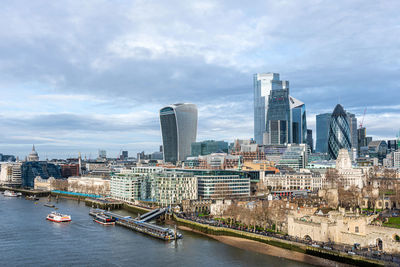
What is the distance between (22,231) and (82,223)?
46.1ft

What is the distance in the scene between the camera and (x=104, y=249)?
6366cm

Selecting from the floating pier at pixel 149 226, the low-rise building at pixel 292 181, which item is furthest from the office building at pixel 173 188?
the low-rise building at pixel 292 181

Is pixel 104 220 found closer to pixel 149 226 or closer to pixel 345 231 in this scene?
pixel 149 226

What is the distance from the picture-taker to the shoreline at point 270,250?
54.9m

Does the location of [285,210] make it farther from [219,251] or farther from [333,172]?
[333,172]

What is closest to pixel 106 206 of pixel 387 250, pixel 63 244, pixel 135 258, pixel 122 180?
pixel 122 180

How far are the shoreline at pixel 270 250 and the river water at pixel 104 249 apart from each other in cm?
132

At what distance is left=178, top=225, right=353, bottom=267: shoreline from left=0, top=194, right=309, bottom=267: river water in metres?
1.32

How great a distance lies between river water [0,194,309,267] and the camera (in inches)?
2234

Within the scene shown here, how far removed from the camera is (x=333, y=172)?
158750 mm

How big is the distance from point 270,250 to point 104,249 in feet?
85.3

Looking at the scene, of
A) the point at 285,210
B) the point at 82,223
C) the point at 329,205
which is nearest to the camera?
the point at 285,210

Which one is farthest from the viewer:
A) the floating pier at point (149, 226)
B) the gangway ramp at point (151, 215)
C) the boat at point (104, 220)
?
the boat at point (104, 220)

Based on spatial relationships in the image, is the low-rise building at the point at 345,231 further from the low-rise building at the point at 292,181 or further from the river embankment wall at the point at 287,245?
the low-rise building at the point at 292,181
